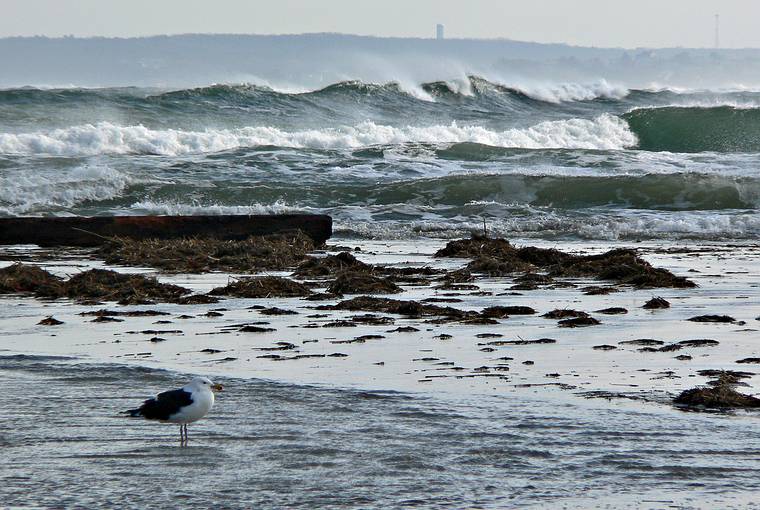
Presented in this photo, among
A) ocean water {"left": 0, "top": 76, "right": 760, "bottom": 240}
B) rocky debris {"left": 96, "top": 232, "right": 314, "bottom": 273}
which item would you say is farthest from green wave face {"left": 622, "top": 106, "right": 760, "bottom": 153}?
rocky debris {"left": 96, "top": 232, "right": 314, "bottom": 273}

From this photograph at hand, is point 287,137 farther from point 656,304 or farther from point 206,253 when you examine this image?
point 656,304

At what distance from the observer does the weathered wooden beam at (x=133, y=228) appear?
496 inches

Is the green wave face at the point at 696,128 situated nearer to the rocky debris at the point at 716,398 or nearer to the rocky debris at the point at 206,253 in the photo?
the rocky debris at the point at 206,253

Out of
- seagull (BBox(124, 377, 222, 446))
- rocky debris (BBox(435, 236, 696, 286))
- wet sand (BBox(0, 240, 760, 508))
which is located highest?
seagull (BBox(124, 377, 222, 446))

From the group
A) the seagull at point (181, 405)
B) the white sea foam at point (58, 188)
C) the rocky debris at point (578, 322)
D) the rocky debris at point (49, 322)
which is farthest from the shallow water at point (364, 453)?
the white sea foam at point (58, 188)

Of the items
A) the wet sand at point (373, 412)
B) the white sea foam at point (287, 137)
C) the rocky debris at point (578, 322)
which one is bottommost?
the rocky debris at point (578, 322)

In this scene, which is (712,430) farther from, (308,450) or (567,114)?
(567,114)

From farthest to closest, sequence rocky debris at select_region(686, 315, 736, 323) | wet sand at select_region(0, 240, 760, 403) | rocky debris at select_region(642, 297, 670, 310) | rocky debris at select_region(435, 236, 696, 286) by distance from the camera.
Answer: rocky debris at select_region(435, 236, 696, 286)
rocky debris at select_region(642, 297, 670, 310)
rocky debris at select_region(686, 315, 736, 323)
wet sand at select_region(0, 240, 760, 403)

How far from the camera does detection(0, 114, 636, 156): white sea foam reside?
2473 centimetres

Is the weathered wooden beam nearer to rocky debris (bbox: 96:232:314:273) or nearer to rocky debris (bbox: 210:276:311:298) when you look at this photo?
rocky debris (bbox: 96:232:314:273)

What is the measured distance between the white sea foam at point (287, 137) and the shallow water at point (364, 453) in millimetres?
19690

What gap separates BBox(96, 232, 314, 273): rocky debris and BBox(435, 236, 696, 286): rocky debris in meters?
1.61

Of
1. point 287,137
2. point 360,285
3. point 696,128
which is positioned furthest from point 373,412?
point 696,128

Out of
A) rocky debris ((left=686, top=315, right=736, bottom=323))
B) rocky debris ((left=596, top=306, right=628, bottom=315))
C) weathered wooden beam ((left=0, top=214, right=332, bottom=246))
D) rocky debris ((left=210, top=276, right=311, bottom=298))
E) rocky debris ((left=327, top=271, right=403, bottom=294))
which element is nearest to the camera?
rocky debris ((left=686, top=315, right=736, bottom=323))
